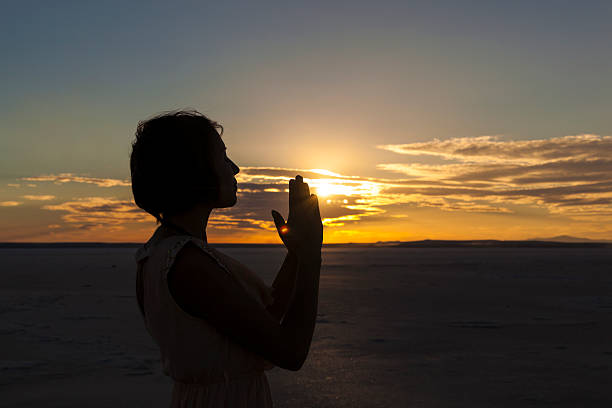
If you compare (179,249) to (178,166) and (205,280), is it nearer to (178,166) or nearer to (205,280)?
(205,280)

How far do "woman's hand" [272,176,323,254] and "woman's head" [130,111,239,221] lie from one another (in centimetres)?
20

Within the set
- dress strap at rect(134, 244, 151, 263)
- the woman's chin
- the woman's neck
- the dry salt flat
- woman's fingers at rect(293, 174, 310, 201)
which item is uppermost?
woman's fingers at rect(293, 174, 310, 201)

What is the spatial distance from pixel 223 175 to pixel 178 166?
135mm

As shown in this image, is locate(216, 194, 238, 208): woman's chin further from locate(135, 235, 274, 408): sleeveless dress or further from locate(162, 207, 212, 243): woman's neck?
locate(135, 235, 274, 408): sleeveless dress

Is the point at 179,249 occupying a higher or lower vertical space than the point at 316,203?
lower

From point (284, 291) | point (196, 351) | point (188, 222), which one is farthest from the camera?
point (284, 291)

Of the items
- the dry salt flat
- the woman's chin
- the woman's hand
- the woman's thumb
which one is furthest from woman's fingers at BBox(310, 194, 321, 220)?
the dry salt flat

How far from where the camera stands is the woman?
1300mm

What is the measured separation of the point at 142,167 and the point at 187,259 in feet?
1.15

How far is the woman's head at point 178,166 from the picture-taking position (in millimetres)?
1462

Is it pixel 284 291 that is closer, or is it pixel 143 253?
pixel 143 253

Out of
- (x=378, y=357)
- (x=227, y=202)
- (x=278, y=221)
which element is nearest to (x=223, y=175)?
(x=227, y=202)

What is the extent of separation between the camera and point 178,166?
1458mm

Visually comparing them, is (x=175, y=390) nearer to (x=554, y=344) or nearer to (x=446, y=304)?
(x=554, y=344)
